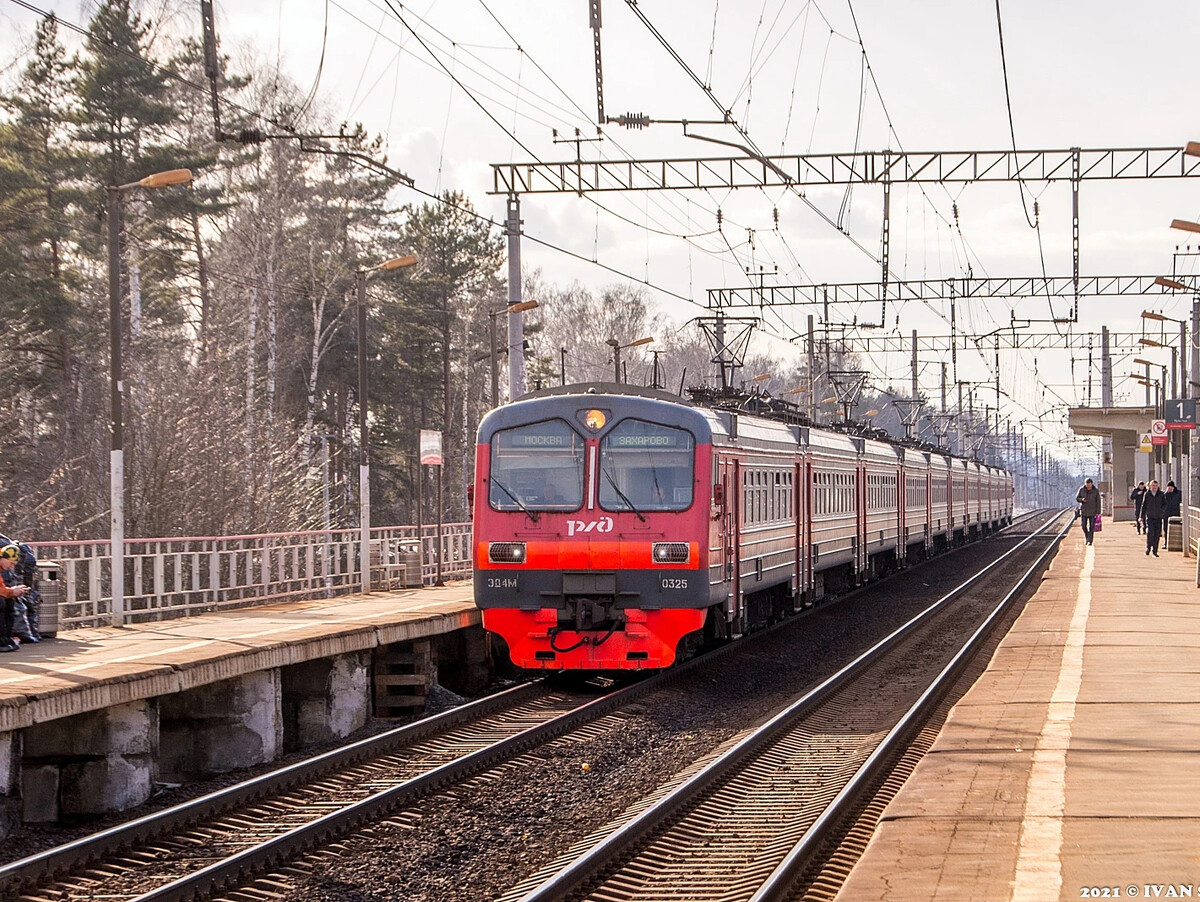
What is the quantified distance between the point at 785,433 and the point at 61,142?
22.7 m

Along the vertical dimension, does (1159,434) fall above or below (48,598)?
above

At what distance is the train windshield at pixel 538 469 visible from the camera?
1524 centimetres

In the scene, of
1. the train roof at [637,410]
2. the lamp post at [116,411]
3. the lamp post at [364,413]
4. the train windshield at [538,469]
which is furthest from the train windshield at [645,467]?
the lamp post at [364,413]

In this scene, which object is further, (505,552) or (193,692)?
(505,552)

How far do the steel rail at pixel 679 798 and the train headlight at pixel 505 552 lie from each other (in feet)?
10.2

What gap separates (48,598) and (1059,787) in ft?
30.9

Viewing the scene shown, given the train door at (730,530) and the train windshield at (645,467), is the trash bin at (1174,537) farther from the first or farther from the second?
the train windshield at (645,467)

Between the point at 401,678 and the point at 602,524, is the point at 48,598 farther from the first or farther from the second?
the point at 602,524

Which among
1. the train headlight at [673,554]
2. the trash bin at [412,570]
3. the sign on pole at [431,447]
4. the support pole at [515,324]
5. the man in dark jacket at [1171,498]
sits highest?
the support pole at [515,324]

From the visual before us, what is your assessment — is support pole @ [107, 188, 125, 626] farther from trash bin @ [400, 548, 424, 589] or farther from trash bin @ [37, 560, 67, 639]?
trash bin @ [400, 548, 424, 589]

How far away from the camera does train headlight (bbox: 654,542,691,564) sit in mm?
14883

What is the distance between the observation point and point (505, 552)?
15.2 m

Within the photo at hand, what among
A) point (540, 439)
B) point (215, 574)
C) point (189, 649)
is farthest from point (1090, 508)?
point (189, 649)

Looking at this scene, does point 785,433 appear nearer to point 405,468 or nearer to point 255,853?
point 255,853
